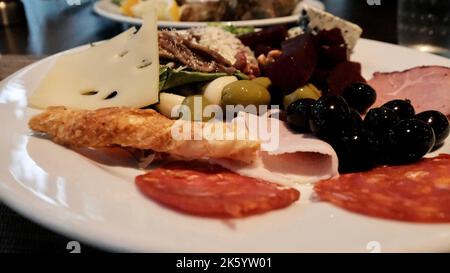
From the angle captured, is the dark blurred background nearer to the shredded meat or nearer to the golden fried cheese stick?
the shredded meat

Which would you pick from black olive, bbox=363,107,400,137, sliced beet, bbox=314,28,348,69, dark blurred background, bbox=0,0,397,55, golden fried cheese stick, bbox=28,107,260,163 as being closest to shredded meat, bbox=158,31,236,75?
sliced beet, bbox=314,28,348,69

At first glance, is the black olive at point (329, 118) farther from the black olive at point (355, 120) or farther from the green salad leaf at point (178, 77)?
the green salad leaf at point (178, 77)

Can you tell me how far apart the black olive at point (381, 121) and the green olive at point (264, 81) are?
477 millimetres

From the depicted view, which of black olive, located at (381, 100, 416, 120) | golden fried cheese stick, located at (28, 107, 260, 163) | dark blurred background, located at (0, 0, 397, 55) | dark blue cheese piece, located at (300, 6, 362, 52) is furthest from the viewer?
dark blurred background, located at (0, 0, 397, 55)

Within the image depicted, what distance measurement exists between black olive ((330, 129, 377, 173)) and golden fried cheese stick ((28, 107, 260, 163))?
0.74 ft

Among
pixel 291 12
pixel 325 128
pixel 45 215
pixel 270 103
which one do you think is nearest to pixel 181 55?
pixel 270 103

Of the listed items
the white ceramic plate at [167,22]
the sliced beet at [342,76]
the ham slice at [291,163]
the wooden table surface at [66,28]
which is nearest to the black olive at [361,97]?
the sliced beet at [342,76]

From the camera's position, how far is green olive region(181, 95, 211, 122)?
4.70 ft

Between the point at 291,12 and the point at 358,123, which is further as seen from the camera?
the point at 291,12

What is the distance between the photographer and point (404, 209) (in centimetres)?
84

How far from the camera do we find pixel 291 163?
3.67 ft

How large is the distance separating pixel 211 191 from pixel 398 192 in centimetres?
35
